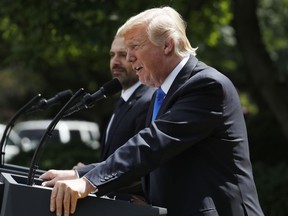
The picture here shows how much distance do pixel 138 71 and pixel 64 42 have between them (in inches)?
198

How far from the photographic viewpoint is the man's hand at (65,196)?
9.59 feet

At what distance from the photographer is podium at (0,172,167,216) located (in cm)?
295

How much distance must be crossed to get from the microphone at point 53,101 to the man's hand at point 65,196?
161 centimetres

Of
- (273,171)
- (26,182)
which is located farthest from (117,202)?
(273,171)

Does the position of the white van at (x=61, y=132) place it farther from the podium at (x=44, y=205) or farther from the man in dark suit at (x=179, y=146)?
the podium at (x=44, y=205)

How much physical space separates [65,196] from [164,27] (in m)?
0.94

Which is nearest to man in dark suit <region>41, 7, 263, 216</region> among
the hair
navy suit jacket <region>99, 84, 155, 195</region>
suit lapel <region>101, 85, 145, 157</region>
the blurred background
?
the hair

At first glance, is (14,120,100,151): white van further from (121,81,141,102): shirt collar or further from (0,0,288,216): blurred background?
(121,81,141,102): shirt collar

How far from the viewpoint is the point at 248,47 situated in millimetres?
9992

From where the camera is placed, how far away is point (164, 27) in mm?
3314

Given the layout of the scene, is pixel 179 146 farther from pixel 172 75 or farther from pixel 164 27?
pixel 164 27

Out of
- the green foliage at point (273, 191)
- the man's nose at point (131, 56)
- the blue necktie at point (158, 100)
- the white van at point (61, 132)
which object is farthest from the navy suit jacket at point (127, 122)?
the white van at point (61, 132)

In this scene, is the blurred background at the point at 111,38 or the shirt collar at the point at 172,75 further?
the blurred background at the point at 111,38

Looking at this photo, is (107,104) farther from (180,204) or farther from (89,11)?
(180,204)
